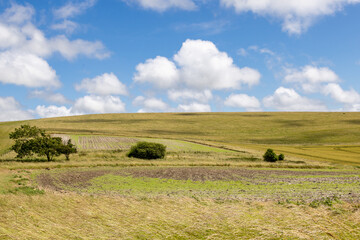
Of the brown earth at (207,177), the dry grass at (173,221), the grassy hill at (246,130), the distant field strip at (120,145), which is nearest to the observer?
the dry grass at (173,221)

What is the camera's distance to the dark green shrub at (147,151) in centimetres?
5838

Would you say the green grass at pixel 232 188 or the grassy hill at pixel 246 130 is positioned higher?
the grassy hill at pixel 246 130

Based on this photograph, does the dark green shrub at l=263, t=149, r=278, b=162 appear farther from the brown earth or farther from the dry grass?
the dry grass

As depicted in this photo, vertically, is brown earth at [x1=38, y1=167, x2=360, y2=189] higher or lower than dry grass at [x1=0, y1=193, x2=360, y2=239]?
lower

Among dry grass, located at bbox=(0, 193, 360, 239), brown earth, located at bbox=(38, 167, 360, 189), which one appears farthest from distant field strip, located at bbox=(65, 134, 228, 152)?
dry grass, located at bbox=(0, 193, 360, 239)

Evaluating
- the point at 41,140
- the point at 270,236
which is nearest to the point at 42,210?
the point at 270,236

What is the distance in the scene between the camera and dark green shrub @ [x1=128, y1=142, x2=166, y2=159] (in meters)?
58.4

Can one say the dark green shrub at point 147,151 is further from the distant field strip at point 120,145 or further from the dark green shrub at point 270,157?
the dark green shrub at point 270,157

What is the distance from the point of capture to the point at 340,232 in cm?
961

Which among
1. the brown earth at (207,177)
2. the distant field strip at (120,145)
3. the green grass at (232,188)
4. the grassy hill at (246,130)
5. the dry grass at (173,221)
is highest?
the grassy hill at (246,130)

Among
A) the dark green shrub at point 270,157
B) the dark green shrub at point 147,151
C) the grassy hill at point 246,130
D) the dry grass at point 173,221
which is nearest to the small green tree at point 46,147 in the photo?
the dark green shrub at point 147,151

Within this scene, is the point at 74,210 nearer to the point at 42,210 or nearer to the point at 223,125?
the point at 42,210

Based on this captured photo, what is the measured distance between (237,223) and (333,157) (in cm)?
5896

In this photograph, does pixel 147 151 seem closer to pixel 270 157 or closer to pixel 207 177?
pixel 270 157
